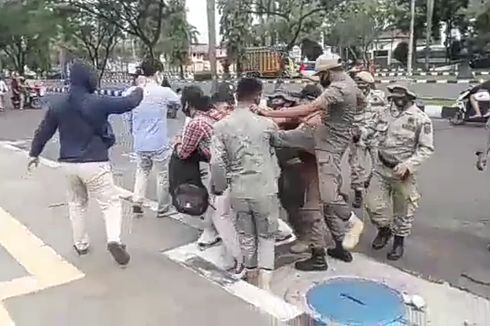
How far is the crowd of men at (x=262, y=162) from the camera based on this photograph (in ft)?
13.0

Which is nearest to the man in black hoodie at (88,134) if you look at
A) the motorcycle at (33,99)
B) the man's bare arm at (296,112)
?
the man's bare arm at (296,112)

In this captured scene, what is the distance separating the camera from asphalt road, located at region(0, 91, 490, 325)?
15.4ft

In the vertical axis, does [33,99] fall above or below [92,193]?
below

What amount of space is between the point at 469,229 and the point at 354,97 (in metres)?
2.24

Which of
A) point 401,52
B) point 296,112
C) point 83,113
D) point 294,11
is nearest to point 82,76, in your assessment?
point 83,113

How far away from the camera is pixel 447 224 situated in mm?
5914

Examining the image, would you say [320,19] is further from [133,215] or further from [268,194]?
[268,194]

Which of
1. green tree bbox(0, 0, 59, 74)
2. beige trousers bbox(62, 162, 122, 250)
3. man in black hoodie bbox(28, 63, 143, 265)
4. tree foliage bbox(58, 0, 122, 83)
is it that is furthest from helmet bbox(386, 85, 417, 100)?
tree foliage bbox(58, 0, 122, 83)

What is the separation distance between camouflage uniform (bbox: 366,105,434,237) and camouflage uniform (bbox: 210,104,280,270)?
52.9 inches

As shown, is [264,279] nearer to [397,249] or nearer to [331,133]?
[331,133]

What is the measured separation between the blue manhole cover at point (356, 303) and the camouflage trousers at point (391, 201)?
0.87 meters

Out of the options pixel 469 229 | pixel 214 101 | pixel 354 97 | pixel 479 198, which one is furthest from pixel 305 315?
pixel 479 198

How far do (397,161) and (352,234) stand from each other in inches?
30.0

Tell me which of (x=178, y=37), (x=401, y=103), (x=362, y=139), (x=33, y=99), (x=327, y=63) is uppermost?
(x=178, y=37)
